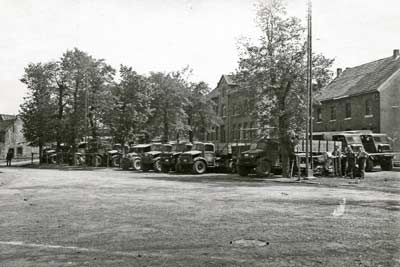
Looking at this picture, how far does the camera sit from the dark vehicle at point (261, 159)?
2397 cm

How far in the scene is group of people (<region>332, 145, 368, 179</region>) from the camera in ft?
71.2

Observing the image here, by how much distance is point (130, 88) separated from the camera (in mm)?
40438

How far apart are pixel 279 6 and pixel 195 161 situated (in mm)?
9372

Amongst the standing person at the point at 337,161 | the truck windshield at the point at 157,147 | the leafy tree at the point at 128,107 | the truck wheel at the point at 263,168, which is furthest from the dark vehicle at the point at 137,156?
the standing person at the point at 337,161

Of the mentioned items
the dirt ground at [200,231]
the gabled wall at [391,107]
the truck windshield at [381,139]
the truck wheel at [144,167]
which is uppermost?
the gabled wall at [391,107]

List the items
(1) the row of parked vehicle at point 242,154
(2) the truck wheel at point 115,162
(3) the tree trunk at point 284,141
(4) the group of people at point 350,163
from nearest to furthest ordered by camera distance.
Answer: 1. (4) the group of people at point 350,163
2. (3) the tree trunk at point 284,141
3. (1) the row of parked vehicle at point 242,154
4. (2) the truck wheel at point 115,162

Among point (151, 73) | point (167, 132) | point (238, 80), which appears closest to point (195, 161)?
point (238, 80)

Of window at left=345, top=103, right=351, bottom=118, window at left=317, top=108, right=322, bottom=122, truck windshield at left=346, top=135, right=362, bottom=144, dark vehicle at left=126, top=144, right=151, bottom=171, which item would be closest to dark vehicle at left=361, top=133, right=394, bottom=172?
truck windshield at left=346, top=135, right=362, bottom=144

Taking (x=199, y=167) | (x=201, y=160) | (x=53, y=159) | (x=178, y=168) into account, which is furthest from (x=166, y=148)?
(x=53, y=159)

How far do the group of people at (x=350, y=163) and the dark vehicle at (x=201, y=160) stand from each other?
6.63 metres

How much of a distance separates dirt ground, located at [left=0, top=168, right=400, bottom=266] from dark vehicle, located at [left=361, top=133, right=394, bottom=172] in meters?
16.9

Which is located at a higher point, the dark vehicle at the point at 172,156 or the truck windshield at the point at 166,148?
the truck windshield at the point at 166,148

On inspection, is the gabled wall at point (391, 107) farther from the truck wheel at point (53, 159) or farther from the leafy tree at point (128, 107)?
the truck wheel at point (53, 159)

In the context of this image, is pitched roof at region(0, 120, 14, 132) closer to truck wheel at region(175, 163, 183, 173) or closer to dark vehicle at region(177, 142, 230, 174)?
truck wheel at region(175, 163, 183, 173)
